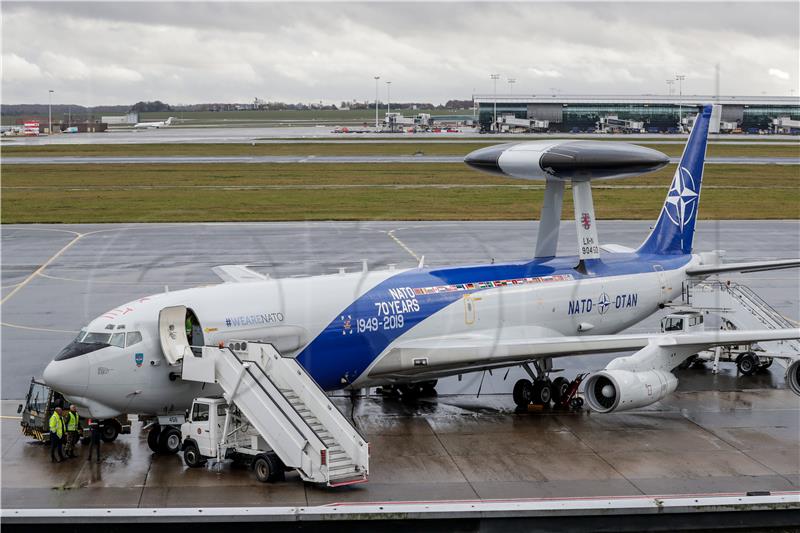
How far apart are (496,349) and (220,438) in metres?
8.56

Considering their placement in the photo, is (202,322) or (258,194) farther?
(258,194)

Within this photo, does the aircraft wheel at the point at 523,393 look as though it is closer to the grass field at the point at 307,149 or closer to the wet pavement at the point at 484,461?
the wet pavement at the point at 484,461

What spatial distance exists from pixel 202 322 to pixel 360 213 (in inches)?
2036

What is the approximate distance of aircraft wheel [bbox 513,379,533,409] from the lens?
1228 inches

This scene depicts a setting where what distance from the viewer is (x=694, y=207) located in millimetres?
37844

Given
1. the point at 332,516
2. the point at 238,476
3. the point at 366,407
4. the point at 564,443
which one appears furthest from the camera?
the point at 366,407

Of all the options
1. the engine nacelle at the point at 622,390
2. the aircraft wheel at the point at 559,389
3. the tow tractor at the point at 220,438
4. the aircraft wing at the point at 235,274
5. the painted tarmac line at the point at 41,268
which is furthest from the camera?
→ the painted tarmac line at the point at 41,268

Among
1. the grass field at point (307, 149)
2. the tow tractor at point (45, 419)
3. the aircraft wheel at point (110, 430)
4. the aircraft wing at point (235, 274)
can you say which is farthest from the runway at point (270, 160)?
A: the aircraft wheel at point (110, 430)

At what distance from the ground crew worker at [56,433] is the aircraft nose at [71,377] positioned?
0.88 m

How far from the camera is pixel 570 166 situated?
3039 centimetres

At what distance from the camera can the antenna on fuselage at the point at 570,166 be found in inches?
1183

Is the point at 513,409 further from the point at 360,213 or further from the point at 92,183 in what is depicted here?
the point at 92,183

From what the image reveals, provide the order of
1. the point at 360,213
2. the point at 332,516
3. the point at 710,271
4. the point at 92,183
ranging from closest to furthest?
the point at 332,516
the point at 710,271
the point at 360,213
the point at 92,183

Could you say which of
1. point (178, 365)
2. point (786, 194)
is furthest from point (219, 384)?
point (786, 194)
